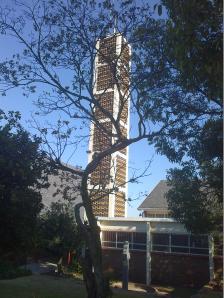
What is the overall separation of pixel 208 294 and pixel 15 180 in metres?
8.82

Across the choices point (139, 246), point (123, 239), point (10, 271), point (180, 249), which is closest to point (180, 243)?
point (180, 249)

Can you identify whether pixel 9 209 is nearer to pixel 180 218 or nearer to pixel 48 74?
pixel 48 74

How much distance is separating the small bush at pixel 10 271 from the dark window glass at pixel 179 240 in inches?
364

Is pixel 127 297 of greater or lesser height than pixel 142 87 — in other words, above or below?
below

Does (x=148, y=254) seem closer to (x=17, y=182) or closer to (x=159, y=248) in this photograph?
(x=159, y=248)

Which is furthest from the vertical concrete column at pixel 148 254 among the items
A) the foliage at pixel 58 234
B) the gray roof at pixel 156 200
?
the gray roof at pixel 156 200

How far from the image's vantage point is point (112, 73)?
12094 millimetres

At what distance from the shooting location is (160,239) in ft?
84.1

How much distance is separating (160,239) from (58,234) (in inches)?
266

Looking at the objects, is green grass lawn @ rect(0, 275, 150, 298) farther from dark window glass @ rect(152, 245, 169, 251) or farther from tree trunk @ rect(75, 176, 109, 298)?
dark window glass @ rect(152, 245, 169, 251)

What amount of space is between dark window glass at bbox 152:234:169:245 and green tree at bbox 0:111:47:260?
1274cm

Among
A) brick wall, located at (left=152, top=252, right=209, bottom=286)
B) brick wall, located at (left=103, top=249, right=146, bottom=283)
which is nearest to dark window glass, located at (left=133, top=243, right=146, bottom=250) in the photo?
brick wall, located at (left=103, top=249, right=146, bottom=283)

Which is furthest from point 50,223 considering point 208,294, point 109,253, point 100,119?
point 100,119

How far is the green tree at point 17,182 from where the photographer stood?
13211 millimetres
